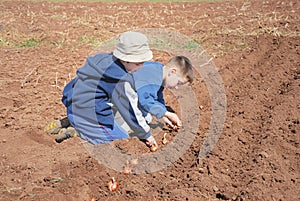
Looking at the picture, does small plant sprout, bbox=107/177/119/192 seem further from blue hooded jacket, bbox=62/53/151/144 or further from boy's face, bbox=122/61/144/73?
boy's face, bbox=122/61/144/73

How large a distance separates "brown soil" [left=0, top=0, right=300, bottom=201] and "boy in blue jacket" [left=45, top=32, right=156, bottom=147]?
20cm

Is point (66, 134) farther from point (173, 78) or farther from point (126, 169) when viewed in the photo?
point (173, 78)

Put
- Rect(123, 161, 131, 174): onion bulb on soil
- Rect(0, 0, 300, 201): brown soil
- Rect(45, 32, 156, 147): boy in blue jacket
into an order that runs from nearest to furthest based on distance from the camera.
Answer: Rect(0, 0, 300, 201): brown soil → Rect(123, 161, 131, 174): onion bulb on soil → Rect(45, 32, 156, 147): boy in blue jacket

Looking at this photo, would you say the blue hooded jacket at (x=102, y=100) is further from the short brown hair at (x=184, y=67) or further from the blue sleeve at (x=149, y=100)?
the short brown hair at (x=184, y=67)

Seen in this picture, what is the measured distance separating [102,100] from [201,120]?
127cm

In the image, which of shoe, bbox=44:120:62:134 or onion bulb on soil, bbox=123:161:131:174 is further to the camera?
shoe, bbox=44:120:62:134

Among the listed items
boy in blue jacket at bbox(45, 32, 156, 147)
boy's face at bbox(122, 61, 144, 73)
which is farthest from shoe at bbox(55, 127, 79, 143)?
boy's face at bbox(122, 61, 144, 73)

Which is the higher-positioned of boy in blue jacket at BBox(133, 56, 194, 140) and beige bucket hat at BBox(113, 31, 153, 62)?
beige bucket hat at BBox(113, 31, 153, 62)

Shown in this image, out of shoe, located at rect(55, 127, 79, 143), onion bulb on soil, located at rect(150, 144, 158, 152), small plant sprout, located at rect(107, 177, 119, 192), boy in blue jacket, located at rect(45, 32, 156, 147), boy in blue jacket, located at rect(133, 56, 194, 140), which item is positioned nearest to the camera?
small plant sprout, located at rect(107, 177, 119, 192)

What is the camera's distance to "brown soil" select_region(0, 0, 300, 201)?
10.9ft

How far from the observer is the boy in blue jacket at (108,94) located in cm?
380

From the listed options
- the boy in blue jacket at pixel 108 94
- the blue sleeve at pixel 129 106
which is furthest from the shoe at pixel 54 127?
the blue sleeve at pixel 129 106

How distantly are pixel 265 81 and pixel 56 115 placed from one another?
2893 mm

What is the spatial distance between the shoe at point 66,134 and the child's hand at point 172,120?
106cm
